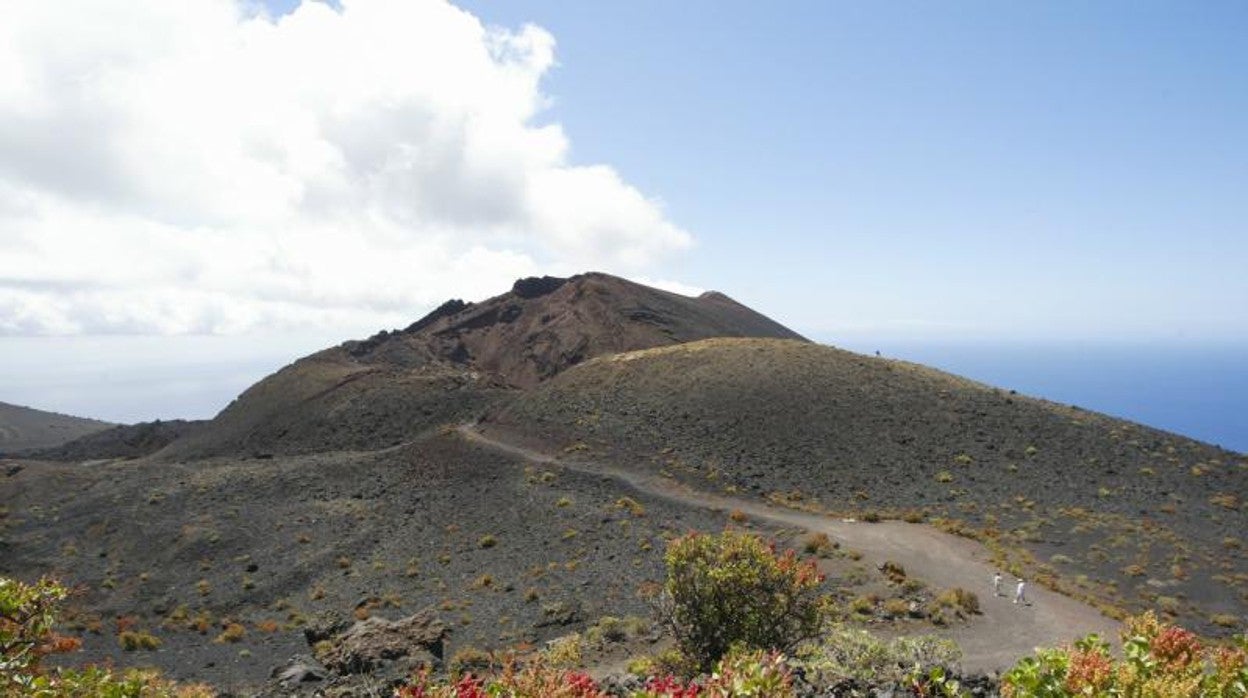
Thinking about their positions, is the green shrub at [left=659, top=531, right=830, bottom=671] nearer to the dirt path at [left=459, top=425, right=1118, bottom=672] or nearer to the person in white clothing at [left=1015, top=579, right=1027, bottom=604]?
the dirt path at [left=459, top=425, right=1118, bottom=672]

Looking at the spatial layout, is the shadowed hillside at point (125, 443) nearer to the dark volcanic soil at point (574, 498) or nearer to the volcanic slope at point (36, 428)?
the dark volcanic soil at point (574, 498)

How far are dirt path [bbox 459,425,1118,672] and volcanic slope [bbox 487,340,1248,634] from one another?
1543 millimetres

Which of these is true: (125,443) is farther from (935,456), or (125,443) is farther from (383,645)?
(935,456)

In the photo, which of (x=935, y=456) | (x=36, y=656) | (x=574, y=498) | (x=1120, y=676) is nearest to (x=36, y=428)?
(x=574, y=498)

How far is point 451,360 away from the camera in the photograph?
94.8m

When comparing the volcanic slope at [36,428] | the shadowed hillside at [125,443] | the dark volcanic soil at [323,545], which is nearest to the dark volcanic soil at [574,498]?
the dark volcanic soil at [323,545]

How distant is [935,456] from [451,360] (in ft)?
214

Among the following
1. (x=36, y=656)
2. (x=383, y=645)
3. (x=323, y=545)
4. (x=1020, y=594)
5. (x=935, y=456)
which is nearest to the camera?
(x=36, y=656)

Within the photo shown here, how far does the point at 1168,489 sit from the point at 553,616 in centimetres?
3696

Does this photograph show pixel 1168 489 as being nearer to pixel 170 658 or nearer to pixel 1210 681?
pixel 1210 681

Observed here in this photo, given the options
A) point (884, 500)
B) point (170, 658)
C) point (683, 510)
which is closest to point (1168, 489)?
point (884, 500)

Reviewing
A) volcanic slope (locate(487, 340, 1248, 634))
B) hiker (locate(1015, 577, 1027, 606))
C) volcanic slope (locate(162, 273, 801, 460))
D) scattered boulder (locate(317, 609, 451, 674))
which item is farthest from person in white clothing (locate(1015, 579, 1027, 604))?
volcanic slope (locate(162, 273, 801, 460))

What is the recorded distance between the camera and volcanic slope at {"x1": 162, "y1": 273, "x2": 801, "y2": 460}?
63094 mm

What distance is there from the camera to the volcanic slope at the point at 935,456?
3173cm
